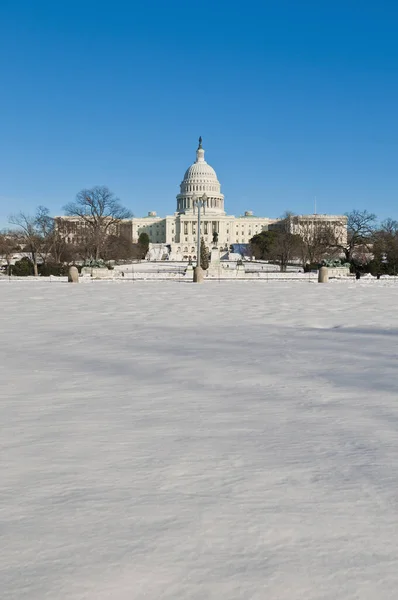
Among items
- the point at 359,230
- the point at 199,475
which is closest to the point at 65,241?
the point at 359,230

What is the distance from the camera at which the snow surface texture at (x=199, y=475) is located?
2.66 meters

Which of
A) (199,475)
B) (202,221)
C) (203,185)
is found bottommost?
(199,475)

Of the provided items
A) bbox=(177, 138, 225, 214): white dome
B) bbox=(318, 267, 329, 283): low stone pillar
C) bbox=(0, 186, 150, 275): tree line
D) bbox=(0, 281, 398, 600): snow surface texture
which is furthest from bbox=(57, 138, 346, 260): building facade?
bbox=(0, 281, 398, 600): snow surface texture

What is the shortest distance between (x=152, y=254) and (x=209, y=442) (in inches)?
4504

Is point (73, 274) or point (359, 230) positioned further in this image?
point (359, 230)

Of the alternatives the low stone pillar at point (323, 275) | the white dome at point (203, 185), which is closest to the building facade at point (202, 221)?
the white dome at point (203, 185)

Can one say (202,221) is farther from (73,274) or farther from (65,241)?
(73,274)

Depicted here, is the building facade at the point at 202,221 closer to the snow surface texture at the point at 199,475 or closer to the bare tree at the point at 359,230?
the bare tree at the point at 359,230

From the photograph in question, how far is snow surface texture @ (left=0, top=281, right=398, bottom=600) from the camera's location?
8.74 feet

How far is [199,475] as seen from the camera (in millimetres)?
3807

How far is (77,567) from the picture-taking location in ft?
8.91

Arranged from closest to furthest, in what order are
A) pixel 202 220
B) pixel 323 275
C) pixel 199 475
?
1. pixel 199 475
2. pixel 323 275
3. pixel 202 220

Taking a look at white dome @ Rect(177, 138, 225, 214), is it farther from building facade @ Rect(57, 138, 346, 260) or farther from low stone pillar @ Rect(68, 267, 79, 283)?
low stone pillar @ Rect(68, 267, 79, 283)

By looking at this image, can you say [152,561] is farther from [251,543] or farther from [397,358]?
[397,358]
